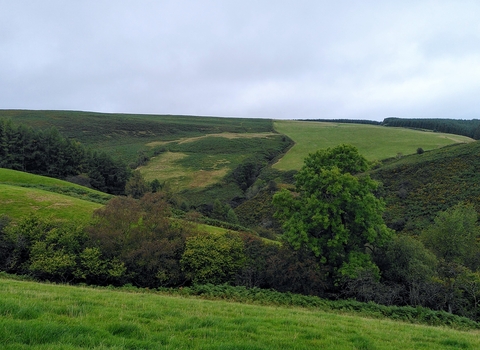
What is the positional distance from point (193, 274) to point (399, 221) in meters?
42.0

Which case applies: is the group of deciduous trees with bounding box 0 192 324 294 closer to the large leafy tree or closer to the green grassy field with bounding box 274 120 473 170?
the large leafy tree

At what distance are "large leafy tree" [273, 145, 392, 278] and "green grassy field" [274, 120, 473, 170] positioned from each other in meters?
75.9

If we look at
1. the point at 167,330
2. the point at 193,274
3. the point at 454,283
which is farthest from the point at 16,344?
the point at 454,283

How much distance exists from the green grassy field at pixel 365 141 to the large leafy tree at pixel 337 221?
249 ft

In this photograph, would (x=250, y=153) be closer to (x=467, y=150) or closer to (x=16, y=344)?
(x=467, y=150)

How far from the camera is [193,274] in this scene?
2220 cm

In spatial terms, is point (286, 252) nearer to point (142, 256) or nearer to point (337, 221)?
point (337, 221)

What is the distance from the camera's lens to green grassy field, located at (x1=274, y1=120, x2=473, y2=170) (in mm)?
108394

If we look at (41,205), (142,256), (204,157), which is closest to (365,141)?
(204,157)

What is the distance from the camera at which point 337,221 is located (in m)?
24.0

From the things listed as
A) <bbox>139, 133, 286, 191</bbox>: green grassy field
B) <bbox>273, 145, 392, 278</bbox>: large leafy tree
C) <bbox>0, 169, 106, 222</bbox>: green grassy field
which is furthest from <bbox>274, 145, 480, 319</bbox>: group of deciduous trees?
<bbox>139, 133, 286, 191</bbox>: green grassy field

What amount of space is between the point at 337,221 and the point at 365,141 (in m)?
117

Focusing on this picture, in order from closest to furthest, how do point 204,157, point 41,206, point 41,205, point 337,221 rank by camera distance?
1. point 337,221
2. point 41,206
3. point 41,205
4. point 204,157

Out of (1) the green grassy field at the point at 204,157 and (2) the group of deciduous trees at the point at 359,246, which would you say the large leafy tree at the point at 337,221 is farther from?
(1) the green grassy field at the point at 204,157
